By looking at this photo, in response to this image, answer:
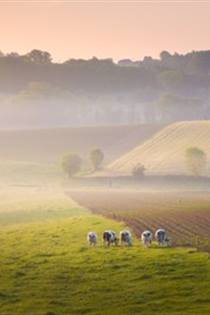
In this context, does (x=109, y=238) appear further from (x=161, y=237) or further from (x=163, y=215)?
(x=163, y=215)

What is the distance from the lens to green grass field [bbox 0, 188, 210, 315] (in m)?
29.0

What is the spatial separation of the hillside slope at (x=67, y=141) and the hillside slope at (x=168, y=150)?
5.38m

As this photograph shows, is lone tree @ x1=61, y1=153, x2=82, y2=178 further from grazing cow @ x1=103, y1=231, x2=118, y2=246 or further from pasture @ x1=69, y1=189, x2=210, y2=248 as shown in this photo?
grazing cow @ x1=103, y1=231, x2=118, y2=246

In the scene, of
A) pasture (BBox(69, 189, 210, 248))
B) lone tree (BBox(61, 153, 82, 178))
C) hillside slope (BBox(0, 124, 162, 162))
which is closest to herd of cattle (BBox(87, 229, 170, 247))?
pasture (BBox(69, 189, 210, 248))

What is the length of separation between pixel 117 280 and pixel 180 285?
3.02 metres

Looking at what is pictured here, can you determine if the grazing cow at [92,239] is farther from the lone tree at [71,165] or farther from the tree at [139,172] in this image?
the lone tree at [71,165]

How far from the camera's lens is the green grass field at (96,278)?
2905cm

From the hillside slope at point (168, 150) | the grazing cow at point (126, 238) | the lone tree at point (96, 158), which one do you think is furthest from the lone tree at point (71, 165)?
the grazing cow at point (126, 238)

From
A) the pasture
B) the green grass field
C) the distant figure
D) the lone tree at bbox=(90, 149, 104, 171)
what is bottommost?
the green grass field

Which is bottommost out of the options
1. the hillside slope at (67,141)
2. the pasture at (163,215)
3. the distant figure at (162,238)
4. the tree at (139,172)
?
the distant figure at (162,238)

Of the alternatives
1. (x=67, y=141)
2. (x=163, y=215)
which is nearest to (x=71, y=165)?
(x=67, y=141)

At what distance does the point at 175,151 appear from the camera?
157 metres

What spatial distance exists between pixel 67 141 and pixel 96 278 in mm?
149722

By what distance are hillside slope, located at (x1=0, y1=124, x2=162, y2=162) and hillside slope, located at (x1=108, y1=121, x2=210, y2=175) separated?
5.38m
